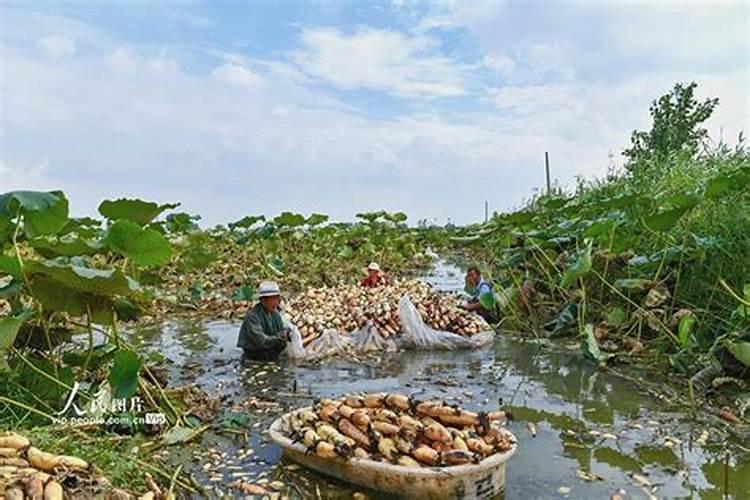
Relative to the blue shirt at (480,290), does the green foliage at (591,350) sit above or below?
below

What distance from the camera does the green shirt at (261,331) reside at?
21.6 feet

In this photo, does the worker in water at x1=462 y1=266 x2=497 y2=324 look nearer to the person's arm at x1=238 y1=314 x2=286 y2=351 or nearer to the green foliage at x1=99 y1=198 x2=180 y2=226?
the person's arm at x1=238 y1=314 x2=286 y2=351

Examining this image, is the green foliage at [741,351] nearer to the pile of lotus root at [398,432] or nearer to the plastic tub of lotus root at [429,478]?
the pile of lotus root at [398,432]

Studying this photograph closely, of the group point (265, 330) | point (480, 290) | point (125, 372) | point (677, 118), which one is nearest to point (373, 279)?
point (480, 290)

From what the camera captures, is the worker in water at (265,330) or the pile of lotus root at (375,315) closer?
the worker in water at (265,330)

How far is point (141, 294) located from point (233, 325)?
490 cm

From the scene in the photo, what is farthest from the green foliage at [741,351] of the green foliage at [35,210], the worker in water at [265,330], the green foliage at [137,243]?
the green foliage at [35,210]

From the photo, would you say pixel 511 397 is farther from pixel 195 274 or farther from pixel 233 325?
pixel 195 274

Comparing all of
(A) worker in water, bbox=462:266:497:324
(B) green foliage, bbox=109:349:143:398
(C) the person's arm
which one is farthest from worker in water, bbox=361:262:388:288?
(B) green foliage, bbox=109:349:143:398

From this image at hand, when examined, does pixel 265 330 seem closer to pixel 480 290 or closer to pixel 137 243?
pixel 137 243

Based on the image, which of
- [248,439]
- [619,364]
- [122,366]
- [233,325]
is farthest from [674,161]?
[122,366]

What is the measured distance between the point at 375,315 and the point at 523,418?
277 cm

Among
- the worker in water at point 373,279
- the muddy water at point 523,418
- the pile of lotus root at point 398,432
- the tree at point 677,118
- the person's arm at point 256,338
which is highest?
the tree at point 677,118

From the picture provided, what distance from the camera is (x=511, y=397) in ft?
18.0
